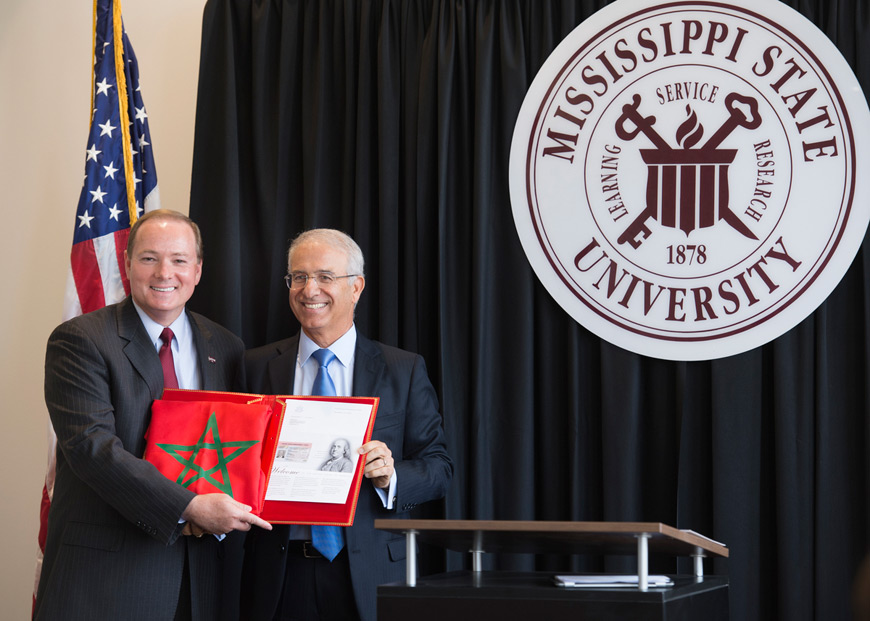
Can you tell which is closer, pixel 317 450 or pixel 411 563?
pixel 411 563

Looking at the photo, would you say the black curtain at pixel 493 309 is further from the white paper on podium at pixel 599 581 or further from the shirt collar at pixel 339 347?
the white paper on podium at pixel 599 581

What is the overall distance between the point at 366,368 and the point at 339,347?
0.11 metres

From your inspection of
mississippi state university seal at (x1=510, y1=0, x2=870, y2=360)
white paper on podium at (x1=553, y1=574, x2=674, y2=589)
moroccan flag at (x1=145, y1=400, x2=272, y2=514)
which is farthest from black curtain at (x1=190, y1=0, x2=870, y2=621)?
white paper on podium at (x1=553, y1=574, x2=674, y2=589)

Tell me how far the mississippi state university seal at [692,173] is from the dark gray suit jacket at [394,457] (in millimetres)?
697

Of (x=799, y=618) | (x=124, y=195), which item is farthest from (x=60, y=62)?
(x=799, y=618)

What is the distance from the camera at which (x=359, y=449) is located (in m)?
2.67

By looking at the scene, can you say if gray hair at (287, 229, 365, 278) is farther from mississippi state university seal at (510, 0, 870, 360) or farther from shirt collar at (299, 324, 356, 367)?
mississippi state university seal at (510, 0, 870, 360)

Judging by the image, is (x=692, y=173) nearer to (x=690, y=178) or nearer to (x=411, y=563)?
(x=690, y=178)

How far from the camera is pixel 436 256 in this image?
140 inches

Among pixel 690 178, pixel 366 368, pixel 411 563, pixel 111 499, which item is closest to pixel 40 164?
pixel 366 368

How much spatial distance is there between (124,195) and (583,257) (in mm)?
1727

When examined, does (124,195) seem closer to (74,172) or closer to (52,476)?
(74,172)

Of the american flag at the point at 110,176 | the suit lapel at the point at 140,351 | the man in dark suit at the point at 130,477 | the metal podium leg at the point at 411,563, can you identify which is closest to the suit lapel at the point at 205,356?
the man in dark suit at the point at 130,477

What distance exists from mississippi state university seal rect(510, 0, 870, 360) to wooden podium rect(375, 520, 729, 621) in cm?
137
